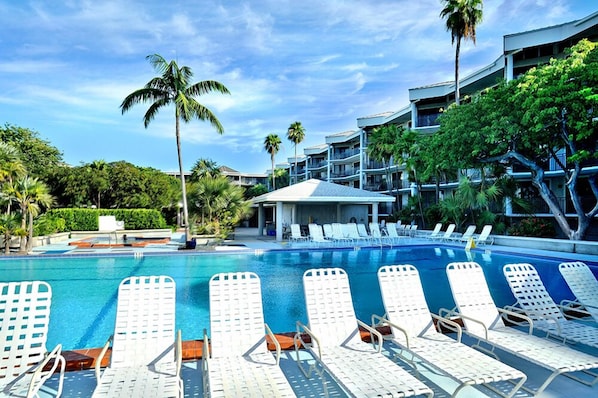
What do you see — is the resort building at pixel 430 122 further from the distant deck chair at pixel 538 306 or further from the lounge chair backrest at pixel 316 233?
the distant deck chair at pixel 538 306

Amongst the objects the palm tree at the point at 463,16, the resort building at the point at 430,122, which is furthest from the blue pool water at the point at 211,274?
the palm tree at the point at 463,16

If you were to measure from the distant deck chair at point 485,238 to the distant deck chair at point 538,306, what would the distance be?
43.8 ft

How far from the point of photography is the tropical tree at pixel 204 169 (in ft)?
140

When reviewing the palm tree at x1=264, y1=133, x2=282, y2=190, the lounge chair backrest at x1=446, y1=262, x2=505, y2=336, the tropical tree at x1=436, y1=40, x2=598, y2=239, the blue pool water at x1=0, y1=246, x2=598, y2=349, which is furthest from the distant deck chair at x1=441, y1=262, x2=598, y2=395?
the palm tree at x1=264, y1=133, x2=282, y2=190

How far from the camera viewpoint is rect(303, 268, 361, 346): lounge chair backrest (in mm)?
4238

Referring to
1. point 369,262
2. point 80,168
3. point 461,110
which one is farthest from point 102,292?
point 80,168

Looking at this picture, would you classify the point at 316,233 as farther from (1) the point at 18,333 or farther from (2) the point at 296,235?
(1) the point at 18,333

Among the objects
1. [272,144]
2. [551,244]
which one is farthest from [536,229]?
[272,144]

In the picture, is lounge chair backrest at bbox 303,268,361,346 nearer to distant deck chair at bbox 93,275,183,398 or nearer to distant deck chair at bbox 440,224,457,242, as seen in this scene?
distant deck chair at bbox 93,275,183,398

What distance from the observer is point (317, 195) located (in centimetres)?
2147

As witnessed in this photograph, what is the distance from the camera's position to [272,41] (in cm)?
1855

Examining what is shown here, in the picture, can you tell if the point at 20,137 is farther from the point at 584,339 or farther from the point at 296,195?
the point at 584,339

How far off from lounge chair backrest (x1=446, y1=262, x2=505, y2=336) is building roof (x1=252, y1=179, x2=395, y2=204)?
15.5 meters

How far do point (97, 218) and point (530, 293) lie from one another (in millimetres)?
26456
